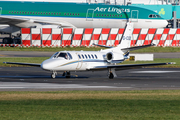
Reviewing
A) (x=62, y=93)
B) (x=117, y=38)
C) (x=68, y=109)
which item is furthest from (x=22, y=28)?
(x=68, y=109)

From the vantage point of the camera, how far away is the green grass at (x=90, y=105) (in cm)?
1191

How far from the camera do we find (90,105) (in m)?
14.1

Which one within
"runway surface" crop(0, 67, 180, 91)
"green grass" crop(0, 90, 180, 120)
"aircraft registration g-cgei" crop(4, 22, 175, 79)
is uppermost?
"aircraft registration g-cgei" crop(4, 22, 175, 79)

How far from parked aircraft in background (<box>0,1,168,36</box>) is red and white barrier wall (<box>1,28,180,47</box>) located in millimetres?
3544

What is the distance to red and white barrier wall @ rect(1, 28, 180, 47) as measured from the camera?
5731 cm

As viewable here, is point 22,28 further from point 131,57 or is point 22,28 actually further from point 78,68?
point 78,68

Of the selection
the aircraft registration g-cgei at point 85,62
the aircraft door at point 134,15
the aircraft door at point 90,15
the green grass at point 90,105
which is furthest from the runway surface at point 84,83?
the aircraft door at point 134,15

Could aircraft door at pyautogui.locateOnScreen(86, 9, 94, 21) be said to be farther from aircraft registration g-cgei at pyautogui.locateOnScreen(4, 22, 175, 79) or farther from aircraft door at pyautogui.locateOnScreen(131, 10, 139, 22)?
aircraft registration g-cgei at pyautogui.locateOnScreen(4, 22, 175, 79)

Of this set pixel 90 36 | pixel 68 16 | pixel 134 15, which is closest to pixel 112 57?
pixel 90 36

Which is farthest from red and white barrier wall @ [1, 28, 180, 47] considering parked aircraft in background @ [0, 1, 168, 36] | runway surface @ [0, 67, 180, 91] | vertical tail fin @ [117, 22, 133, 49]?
runway surface @ [0, 67, 180, 91]

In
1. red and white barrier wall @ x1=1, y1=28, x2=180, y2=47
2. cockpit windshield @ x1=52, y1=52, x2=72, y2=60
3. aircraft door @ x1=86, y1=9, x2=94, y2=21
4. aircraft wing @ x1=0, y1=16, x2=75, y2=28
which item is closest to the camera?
cockpit windshield @ x1=52, y1=52, x2=72, y2=60

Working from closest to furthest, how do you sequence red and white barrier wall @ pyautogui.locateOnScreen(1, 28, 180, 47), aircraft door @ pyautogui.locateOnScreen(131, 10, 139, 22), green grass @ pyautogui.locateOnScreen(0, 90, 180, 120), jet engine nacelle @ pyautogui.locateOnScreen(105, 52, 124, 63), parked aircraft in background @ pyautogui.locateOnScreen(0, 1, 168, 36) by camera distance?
1. green grass @ pyautogui.locateOnScreen(0, 90, 180, 120)
2. jet engine nacelle @ pyautogui.locateOnScreen(105, 52, 124, 63)
3. red and white barrier wall @ pyautogui.locateOnScreen(1, 28, 180, 47)
4. parked aircraft in background @ pyautogui.locateOnScreen(0, 1, 168, 36)
5. aircraft door @ pyautogui.locateOnScreen(131, 10, 139, 22)

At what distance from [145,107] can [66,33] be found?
1775 inches

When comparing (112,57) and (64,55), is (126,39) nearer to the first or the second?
(112,57)
